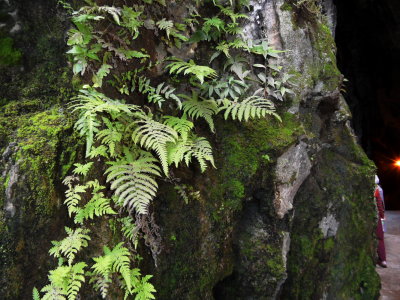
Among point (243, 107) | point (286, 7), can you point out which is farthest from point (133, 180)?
point (286, 7)

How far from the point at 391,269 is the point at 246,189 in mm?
6782

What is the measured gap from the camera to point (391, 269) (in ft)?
26.9

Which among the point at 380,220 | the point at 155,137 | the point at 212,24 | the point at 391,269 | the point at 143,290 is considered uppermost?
the point at 212,24

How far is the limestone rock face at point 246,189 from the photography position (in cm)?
275

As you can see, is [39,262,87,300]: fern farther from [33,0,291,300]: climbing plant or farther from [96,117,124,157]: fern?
[96,117,124,157]: fern

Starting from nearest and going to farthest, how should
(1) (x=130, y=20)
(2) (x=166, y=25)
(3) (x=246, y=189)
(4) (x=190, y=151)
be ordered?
1. (4) (x=190, y=151)
2. (1) (x=130, y=20)
3. (2) (x=166, y=25)
4. (3) (x=246, y=189)

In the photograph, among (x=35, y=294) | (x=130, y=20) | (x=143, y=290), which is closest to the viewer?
(x=35, y=294)

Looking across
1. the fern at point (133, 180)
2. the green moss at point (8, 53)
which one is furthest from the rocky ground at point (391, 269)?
the green moss at point (8, 53)

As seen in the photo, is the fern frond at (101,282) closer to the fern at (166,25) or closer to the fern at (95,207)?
the fern at (95,207)

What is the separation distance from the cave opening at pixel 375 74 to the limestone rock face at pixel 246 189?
11313mm

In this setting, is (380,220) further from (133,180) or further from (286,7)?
(133,180)

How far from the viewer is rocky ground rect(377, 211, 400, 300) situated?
697 centimetres

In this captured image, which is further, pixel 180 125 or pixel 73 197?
pixel 180 125

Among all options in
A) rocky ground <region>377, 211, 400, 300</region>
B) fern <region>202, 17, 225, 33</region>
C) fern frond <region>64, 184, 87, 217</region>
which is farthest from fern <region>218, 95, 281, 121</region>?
rocky ground <region>377, 211, 400, 300</region>
